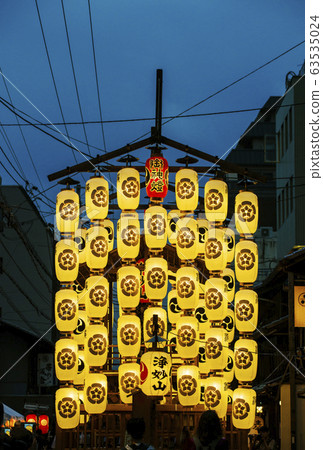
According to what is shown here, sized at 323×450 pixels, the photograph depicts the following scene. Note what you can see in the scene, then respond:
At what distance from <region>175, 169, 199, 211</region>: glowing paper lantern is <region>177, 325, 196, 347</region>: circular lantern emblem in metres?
3.04

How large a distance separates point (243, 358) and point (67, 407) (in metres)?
4.43

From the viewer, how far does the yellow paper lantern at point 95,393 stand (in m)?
19.2

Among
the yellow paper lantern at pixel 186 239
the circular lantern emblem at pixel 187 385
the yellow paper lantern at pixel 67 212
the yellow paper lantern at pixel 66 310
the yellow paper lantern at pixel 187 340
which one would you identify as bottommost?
the circular lantern emblem at pixel 187 385

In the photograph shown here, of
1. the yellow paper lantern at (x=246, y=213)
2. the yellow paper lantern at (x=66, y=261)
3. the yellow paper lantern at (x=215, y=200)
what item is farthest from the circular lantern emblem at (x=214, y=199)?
the yellow paper lantern at (x=66, y=261)

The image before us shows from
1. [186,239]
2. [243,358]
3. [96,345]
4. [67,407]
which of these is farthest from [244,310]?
[67,407]

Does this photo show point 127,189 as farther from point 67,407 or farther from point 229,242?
point 67,407

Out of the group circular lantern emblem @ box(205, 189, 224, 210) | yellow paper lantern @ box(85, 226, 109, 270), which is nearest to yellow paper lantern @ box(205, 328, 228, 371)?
circular lantern emblem @ box(205, 189, 224, 210)

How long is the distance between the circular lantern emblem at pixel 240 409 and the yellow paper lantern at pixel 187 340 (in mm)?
1533

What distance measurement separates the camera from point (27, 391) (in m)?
42.8

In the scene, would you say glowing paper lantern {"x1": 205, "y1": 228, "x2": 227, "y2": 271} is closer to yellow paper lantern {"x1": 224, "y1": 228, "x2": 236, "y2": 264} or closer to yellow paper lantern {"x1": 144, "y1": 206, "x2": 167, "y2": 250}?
yellow paper lantern {"x1": 224, "y1": 228, "x2": 236, "y2": 264}

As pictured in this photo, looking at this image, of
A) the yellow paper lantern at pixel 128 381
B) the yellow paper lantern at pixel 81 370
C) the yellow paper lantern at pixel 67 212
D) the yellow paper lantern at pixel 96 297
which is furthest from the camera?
the yellow paper lantern at pixel 81 370

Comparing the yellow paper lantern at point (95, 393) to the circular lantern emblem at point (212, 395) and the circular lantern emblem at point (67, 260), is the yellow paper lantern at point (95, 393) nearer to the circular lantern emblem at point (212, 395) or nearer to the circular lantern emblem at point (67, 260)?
the circular lantern emblem at point (212, 395)

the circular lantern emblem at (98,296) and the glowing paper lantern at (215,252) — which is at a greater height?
the glowing paper lantern at (215,252)
